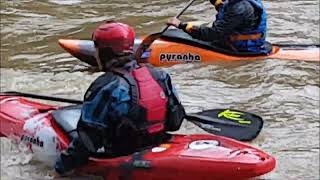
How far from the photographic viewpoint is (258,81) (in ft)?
24.3

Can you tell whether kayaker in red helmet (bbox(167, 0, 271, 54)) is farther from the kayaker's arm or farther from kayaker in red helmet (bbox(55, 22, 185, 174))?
kayaker in red helmet (bbox(55, 22, 185, 174))

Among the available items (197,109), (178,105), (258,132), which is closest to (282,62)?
(197,109)

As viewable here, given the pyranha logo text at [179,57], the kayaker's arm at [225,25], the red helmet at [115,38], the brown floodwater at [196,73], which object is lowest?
the brown floodwater at [196,73]

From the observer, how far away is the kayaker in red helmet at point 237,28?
25.0 feet

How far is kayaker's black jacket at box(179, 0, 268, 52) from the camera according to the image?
7613mm

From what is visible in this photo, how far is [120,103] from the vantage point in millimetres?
4543

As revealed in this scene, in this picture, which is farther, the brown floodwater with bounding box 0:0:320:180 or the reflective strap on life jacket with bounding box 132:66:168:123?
the brown floodwater with bounding box 0:0:320:180

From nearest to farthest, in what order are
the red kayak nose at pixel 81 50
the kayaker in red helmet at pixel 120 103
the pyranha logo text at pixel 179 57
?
the kayaker in red helmet at pixel 120 103, the pyranha logo text at pixel 179 57, the red kayak nose at pixel 81 50

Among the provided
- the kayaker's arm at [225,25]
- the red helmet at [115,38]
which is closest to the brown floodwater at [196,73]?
the kayaker's arm at [225,25]

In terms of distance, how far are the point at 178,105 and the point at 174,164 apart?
44 cm

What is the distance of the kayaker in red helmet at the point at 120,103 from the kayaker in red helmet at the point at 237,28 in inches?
121

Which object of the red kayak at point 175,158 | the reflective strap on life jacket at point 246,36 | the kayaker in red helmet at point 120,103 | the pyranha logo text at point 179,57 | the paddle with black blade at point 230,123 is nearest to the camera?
the red kayak at point 175,158

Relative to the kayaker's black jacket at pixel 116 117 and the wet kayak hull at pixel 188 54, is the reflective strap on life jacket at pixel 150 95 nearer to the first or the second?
the kayaker's black jacket at pixel 116 117

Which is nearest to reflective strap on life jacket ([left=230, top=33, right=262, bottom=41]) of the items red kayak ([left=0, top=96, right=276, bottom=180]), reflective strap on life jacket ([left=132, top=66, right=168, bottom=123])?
red kayak ([left=0, top=96, right=276, bottom=180])
